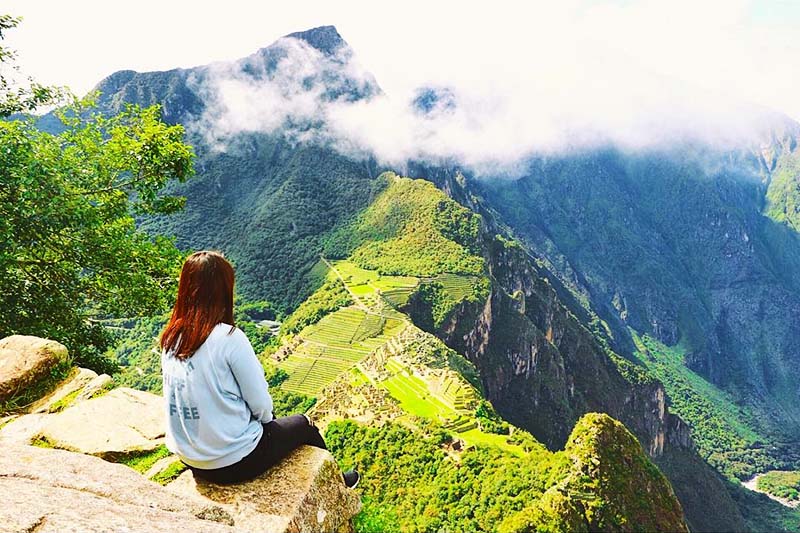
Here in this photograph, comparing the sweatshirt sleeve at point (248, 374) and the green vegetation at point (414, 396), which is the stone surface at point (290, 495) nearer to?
the sweatshirt sleeve at point (248, 374)

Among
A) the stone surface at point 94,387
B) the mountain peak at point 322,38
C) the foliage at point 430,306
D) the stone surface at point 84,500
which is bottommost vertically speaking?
the foliage at point 430,306

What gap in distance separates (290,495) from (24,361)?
5.26m

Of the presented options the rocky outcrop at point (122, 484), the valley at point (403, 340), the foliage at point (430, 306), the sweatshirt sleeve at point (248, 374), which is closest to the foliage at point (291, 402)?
the valley at point (403, 340)

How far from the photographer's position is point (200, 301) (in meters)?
4.59

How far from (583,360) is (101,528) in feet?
399

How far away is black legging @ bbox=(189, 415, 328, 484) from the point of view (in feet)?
16.3

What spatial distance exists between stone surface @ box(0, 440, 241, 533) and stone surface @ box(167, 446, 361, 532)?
0.29 meters

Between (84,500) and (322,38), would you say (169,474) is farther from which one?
(322,38)

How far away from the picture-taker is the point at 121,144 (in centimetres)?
1043

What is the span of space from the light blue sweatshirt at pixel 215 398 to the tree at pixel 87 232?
626cm

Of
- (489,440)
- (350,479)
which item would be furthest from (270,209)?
(350,479)

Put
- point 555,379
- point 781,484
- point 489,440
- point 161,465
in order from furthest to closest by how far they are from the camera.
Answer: point 781,484, point 555,379, point 489,440, point 161,465

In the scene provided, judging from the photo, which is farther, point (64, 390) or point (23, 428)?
point (64, 390)

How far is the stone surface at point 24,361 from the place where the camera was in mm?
7363
